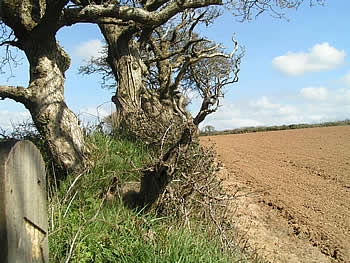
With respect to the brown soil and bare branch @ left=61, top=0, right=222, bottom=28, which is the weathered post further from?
bare branch @ left=61, top=0, right=222, bottom=28

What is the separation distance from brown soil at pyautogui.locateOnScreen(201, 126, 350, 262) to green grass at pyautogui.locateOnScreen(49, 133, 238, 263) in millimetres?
1343

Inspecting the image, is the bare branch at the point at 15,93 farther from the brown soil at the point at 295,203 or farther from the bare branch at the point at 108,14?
the brown soil at the point at 295,203

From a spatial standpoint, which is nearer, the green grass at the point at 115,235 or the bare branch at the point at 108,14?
the green grass at the point at 115,235

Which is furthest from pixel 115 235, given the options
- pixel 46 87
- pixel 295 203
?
pixel 295 203

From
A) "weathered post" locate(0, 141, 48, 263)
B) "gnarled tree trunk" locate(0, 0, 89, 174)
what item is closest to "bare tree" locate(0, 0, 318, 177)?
"gnarled tree trunk" locate(0, 0, 89, 174)

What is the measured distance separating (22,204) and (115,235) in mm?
2245

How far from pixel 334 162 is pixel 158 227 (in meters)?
11.3

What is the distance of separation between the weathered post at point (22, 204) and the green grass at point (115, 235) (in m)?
1.28

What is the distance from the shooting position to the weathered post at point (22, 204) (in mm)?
1372

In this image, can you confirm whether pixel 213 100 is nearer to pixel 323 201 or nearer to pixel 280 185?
pixel 323 201

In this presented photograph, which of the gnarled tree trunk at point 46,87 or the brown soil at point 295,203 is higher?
the gnarled tree trunk at point 46,87

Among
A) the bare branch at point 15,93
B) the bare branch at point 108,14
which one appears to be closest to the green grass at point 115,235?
the bare branch at point 15,93

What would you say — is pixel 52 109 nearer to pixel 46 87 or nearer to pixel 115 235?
pixel 46 87

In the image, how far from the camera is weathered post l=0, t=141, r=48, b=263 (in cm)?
137
